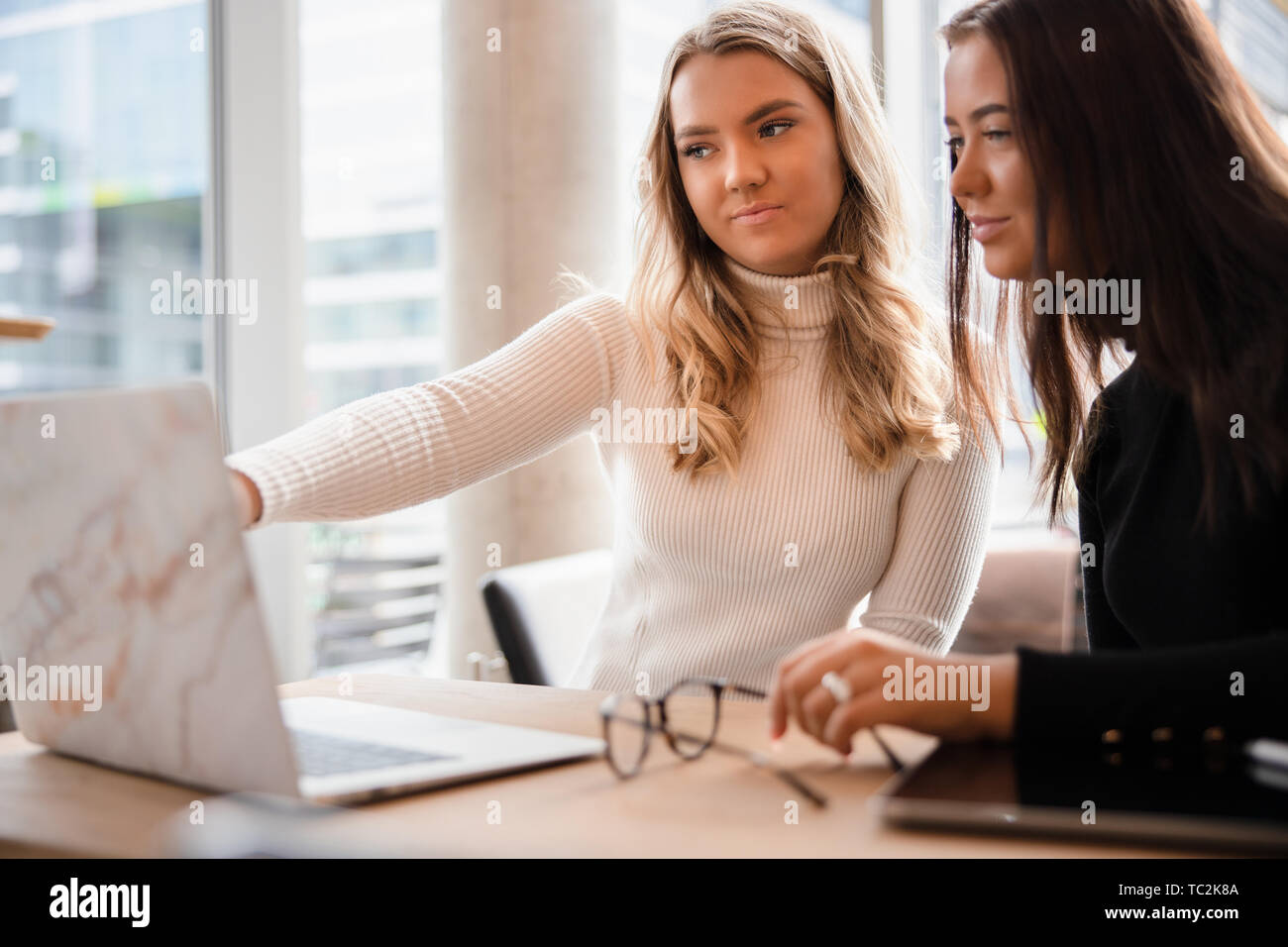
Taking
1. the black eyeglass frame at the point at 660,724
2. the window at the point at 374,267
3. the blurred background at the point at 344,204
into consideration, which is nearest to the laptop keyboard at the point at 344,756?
the black eyeglass frame at the point at 660,724

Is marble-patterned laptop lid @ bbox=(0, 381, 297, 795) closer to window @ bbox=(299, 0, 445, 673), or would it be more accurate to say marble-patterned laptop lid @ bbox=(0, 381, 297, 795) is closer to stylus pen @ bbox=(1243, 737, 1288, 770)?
stylus pen @ bbox=(1243, 737, 1288, 770)

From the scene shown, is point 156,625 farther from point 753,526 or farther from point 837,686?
point 753,526

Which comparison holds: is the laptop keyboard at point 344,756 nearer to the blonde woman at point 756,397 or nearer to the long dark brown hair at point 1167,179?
the blonde woman at point 756,397

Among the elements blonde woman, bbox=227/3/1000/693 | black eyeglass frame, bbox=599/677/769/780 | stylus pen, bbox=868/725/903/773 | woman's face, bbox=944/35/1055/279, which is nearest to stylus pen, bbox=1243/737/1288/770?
stylus pen, bbox=868/725/903/773

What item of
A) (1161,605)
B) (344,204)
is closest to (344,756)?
(1161,605)

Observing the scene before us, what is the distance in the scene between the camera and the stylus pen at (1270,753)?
28.2 inches

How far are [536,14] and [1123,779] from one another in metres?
2.78

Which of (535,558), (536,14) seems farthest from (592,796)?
(536,14)

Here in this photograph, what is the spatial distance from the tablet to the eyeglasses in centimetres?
9

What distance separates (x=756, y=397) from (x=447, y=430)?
44cm

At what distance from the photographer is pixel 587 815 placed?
2.44ft

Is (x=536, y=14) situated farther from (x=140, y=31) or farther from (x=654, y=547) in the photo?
(x=654, y=547)

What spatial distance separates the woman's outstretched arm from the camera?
1132 millimetres

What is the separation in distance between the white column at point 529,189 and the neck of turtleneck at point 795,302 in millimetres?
1498
